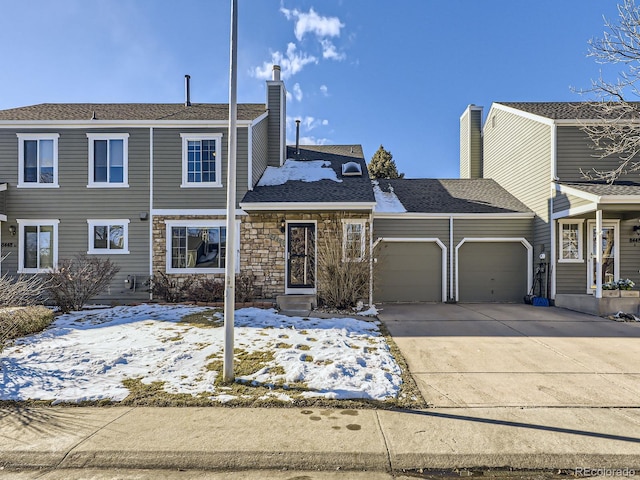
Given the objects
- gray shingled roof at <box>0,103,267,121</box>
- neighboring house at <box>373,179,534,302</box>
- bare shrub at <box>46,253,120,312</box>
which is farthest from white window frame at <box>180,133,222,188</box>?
neighboring house at <box>373,179,534,302</box>

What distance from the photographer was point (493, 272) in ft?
39.4

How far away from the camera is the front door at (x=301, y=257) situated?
10.7m

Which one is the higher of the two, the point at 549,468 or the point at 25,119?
the point at 25,119

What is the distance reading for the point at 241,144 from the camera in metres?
11.0

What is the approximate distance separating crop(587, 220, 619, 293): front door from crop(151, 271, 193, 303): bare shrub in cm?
1169

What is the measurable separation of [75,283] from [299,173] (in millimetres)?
7359

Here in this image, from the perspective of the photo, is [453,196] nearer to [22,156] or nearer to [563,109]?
[563,109]

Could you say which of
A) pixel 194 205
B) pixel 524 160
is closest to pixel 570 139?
pixel 524 160

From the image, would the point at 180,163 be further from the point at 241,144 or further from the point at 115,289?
the point at 115,289

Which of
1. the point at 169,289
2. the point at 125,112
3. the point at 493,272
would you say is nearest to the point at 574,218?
the point at 493,272

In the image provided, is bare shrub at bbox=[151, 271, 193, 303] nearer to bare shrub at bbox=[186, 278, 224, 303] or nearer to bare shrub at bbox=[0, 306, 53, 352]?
bare shrub at bbox=[186, 278, 224, 303]

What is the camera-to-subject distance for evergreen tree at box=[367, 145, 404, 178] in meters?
24.8

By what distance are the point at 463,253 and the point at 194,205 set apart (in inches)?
345

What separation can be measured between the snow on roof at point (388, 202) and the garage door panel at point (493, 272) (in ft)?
8.24
